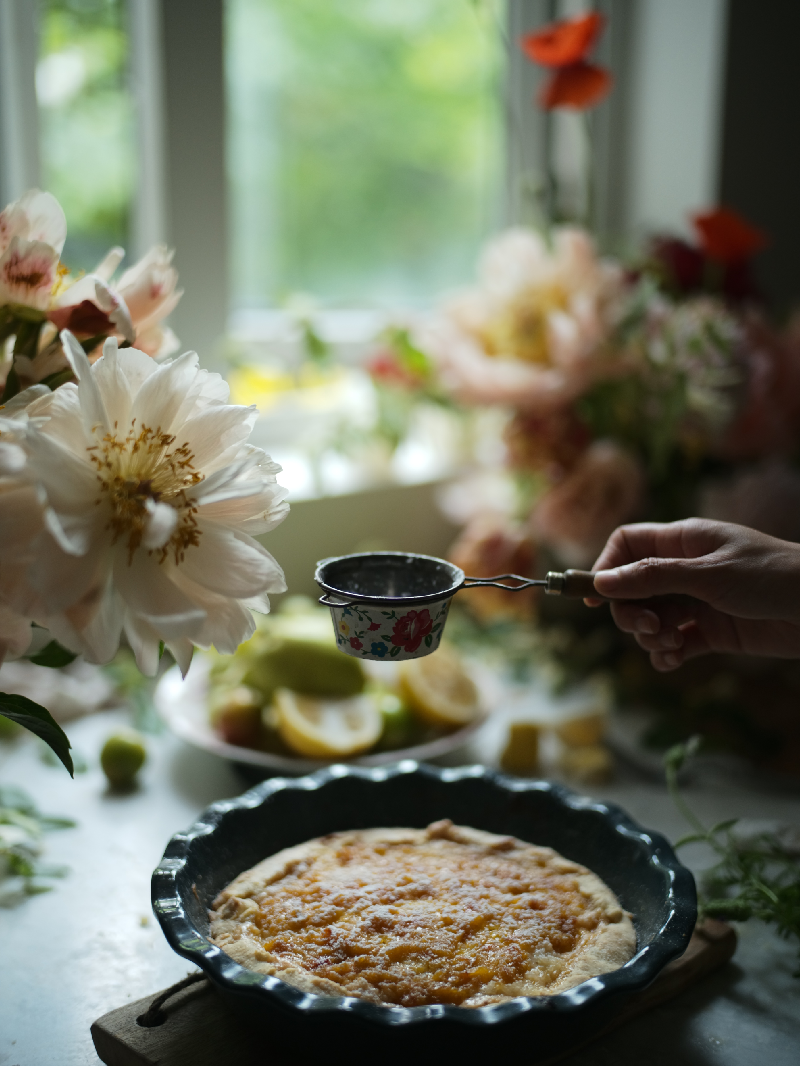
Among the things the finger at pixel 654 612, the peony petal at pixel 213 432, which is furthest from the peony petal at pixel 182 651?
the finger at pixel 654 612

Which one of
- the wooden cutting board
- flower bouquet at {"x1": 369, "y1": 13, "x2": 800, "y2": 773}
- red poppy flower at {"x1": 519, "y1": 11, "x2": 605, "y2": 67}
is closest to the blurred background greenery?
red poppy flower at {"x1": 519, "y1": 11, "x2": 605, "y2": 67}

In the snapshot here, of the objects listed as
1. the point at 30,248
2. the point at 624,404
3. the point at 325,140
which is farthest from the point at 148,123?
the point at 30,248

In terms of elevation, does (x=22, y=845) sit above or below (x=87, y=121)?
below

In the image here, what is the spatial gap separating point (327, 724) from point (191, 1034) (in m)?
0.48

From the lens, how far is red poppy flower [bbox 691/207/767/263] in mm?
1479

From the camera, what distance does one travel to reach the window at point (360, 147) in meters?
1.78

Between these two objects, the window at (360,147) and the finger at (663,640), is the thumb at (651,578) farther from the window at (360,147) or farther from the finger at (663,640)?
the window at (360,147)

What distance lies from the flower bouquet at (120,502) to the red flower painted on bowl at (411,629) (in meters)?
0.11

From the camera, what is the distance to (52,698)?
1319 millimetres

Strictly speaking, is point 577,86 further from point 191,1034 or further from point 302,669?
point 191,1034

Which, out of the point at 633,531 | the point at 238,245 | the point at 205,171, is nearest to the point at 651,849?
the point at 633,531

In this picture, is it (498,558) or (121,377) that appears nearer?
(121,377)

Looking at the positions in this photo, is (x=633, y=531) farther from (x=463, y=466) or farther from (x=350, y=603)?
(x=463, y=466)

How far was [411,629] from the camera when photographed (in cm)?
75
